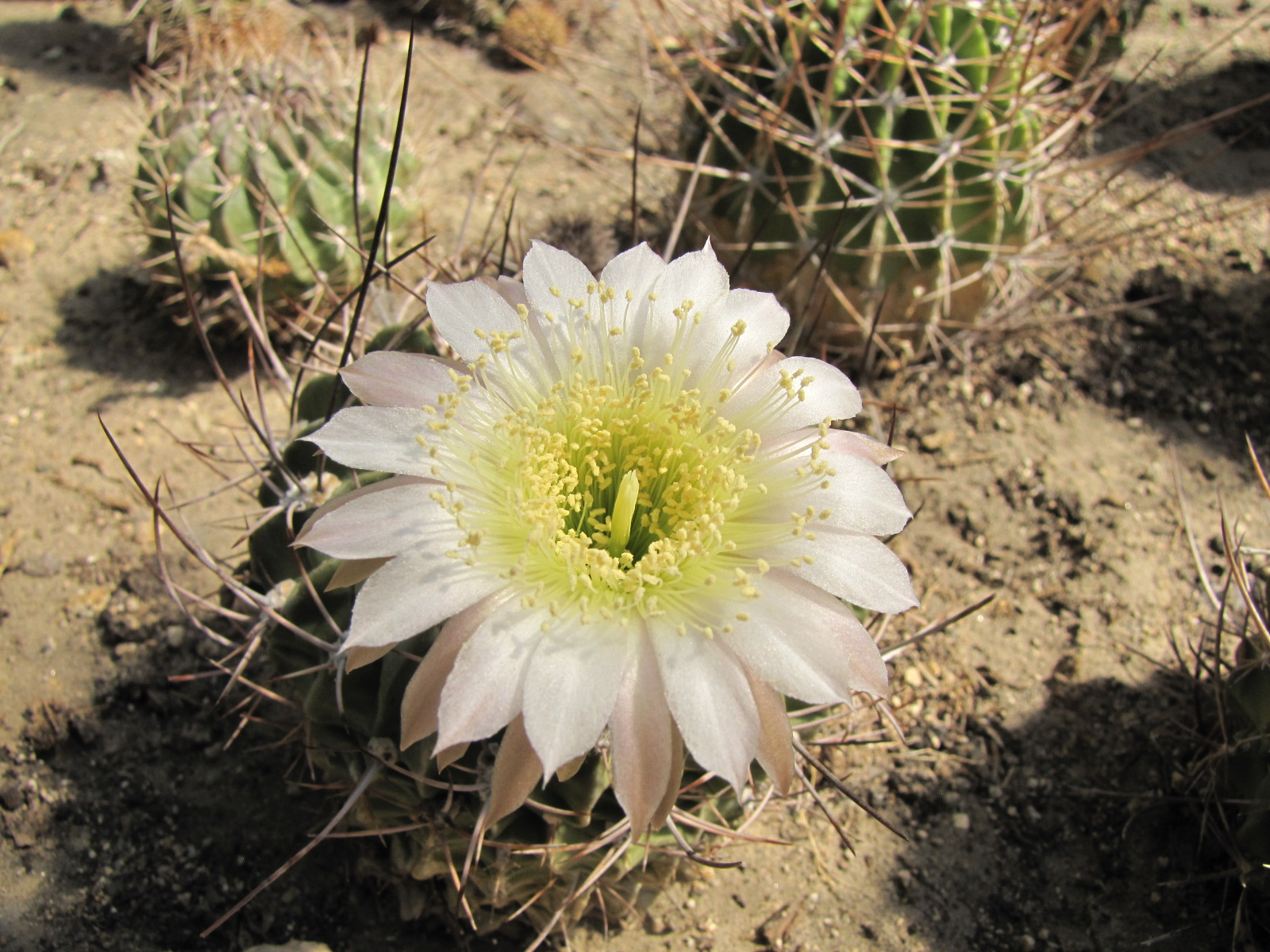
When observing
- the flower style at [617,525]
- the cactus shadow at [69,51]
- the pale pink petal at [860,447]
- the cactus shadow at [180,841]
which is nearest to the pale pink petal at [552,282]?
the flower style at [617,525]

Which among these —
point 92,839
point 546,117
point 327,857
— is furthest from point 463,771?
point 546,117

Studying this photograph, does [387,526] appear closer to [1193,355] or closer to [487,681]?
[487,681]

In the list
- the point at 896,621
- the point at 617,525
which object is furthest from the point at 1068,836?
the point at 617,525

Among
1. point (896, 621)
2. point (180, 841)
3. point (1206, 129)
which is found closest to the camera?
point (180, 841)

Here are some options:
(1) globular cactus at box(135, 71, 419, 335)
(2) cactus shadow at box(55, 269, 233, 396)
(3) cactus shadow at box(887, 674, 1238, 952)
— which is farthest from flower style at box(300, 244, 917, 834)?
(2) cactus shadow at box(55, 269, 233, 396)

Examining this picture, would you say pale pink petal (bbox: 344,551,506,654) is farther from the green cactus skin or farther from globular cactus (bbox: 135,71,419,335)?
globular cactus (bbox: 135,71,419,335)

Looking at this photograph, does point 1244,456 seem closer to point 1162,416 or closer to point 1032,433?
point 1162,416
